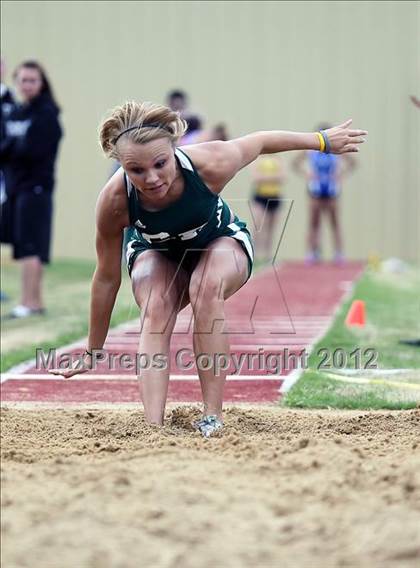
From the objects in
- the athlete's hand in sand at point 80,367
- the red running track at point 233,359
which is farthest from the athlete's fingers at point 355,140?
the athlete's hand in sand at point 80,367

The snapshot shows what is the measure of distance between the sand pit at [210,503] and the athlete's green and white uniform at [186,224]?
93cm

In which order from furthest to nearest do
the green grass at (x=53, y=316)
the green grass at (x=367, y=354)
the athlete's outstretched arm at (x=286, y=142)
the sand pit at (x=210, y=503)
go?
the green grass at (x=53, y=316) < the green grass at (x=367, y=354) < the athlete's outstretched arm at (x=286, y=142) < the sand pit at (x=210, y=503)

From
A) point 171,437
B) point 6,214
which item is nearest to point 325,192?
point 6,214

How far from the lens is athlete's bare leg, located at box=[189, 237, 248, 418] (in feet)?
14.0

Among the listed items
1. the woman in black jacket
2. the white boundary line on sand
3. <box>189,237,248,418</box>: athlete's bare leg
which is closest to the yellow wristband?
<box>189,237,248,418</box>: athlete's bare leg

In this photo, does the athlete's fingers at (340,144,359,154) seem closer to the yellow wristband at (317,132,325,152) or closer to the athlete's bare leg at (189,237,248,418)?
the yellow wristband at (317,132,325,152)

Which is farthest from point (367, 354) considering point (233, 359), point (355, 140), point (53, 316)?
point (53, 316)

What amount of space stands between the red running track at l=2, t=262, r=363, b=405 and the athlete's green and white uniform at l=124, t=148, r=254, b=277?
0.54 m

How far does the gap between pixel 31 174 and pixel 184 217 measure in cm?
537

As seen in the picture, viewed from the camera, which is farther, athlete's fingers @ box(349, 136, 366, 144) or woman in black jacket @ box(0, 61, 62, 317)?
woman in black jacket @ box(0, 61, 62, 317)

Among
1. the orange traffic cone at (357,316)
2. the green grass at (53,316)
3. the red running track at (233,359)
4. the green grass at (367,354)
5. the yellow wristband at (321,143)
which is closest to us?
the yellow wristband at (321,143)

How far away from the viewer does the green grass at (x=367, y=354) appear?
535 cm

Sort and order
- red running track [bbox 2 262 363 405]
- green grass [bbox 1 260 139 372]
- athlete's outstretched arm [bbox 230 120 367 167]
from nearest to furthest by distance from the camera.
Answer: athlete's outstretched arm [bbox 230 120 367 167], red running track [bbox 2 262 363 405], green grass [bbox 1 260 139 372]

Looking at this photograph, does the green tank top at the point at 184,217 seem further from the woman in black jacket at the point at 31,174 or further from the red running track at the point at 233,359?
the woman in black jacket at the point at 31,174
